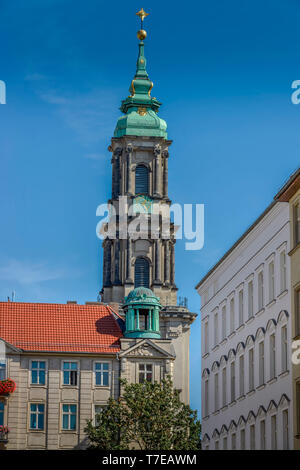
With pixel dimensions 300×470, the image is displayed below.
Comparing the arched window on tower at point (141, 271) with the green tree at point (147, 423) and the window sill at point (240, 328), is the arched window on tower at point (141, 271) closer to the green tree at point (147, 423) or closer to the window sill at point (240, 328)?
the green tree at point (147, 423)

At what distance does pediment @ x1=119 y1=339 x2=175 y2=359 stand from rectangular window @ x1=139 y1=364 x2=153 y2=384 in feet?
2.93

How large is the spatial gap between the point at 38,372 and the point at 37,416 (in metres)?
3.42

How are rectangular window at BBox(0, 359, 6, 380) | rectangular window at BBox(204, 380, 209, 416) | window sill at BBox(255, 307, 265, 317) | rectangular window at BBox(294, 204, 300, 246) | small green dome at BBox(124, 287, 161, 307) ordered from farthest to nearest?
1. small green dome at BBox(124, 287, 161, 307)
2. rectangular window at BBox(0, 359, 6, 380)
3. rectangular window at BBox(204, 380, 209, 416)
4. window sill at BBox(255, 307, 265, 317)
5. rectangular window at BBox(294, 204, 300, 246)

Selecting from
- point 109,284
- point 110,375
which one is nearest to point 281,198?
point 110,375

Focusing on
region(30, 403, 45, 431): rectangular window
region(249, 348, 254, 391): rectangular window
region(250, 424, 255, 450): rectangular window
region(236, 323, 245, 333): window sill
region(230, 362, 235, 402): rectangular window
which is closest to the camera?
region(250, 424, 255, 450): rectangular window

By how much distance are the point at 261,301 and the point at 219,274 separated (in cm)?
1161

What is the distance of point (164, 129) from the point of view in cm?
13562

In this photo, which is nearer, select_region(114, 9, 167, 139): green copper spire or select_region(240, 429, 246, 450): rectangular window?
select_region(240, 429, 246, 450): rectangular window

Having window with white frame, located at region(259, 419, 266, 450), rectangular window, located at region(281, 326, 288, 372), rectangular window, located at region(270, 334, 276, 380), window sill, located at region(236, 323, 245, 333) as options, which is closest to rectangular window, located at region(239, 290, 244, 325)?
window sill, located at region(236, 323, 245, 333)

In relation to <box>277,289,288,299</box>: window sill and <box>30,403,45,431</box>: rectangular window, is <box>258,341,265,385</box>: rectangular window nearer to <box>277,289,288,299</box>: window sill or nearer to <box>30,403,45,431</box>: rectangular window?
<box>277,289,288,299</box>: window sill

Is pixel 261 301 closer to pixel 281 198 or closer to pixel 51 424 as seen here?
pixel 281 198

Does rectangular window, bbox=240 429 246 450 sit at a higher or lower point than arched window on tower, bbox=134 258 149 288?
lower

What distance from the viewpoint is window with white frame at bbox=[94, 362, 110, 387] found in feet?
322
